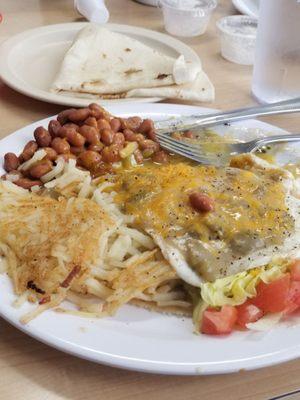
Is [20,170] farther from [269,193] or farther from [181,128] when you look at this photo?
[269,193]

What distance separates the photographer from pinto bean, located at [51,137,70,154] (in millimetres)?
2297

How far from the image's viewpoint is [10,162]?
2189mm

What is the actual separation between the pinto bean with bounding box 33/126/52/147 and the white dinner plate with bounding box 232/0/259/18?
2.50m

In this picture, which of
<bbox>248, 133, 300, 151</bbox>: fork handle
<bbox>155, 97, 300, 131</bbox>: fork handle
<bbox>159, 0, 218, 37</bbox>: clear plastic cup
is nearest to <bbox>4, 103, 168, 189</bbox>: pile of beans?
<bbox>155, 97, 300, 131</bbox>: fork handle

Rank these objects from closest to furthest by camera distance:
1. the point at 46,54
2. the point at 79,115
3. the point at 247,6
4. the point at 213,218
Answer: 1. the point at 213,218
2. the point at 79,115
3. the point at 46,54
4. the point at 247,6

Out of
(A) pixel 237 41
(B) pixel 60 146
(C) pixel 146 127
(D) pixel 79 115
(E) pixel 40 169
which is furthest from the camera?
(A) pixel 237 41

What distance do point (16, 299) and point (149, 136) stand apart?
1148 mm

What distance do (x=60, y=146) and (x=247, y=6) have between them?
8.58ft

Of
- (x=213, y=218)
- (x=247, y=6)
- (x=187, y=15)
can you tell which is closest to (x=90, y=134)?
(x=213, y=218)

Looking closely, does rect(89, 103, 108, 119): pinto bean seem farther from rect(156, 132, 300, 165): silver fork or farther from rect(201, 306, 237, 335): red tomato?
rect(201, 306, 237, 335): red tomato

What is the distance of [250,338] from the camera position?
5.13ft

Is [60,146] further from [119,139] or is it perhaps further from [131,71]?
[131,71]

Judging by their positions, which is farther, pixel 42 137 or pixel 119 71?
pixel 119 71

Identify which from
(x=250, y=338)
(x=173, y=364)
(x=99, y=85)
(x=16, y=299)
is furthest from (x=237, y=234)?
(x=99, y=85)
